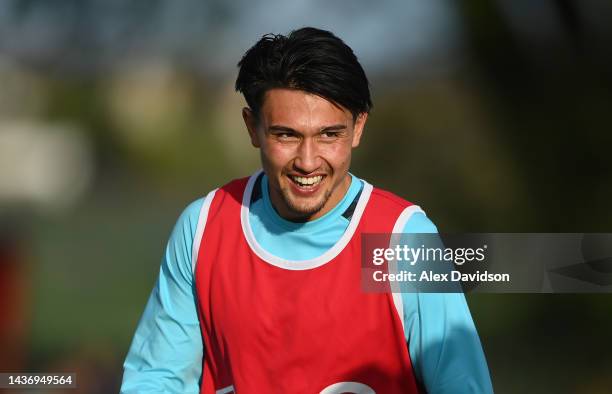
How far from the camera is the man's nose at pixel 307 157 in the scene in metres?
2.07

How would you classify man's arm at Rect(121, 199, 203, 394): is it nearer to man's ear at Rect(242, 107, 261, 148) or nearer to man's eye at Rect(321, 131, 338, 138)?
man's ear at Rect(242, 107, 261, 148)

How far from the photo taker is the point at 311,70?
6.86 feet

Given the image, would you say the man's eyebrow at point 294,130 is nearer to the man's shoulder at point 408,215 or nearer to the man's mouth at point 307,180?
the man's mouth at point 307,180

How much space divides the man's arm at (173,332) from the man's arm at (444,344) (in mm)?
566

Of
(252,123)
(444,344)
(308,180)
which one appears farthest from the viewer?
(252,123)

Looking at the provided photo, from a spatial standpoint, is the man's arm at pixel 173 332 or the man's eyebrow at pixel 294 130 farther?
the man's arm at pixel 173 332

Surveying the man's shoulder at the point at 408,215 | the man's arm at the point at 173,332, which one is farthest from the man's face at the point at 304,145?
the man's arm at the point at 173,332

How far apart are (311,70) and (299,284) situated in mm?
533

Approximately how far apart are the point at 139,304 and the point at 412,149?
5.82 feet

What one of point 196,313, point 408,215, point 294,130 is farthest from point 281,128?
point 196,313

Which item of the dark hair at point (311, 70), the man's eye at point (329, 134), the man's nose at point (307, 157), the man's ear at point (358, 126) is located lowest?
the man's nose at point (307, 157)

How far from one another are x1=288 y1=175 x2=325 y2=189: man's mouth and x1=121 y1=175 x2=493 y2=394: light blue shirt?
0.40 feet

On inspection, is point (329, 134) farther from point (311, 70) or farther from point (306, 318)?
point (306, 318)

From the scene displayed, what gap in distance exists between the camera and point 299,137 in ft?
6.91
